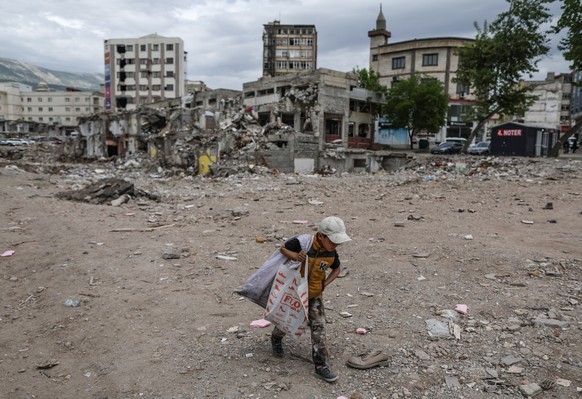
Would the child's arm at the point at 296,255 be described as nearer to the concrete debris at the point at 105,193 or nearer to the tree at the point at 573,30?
the concrete debris at the point at 105,193

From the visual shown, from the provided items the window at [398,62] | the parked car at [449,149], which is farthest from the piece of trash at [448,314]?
the window at [398,62]

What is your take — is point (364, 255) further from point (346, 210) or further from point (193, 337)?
point (346, 210)

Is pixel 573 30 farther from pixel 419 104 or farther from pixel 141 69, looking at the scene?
pixel 141 69

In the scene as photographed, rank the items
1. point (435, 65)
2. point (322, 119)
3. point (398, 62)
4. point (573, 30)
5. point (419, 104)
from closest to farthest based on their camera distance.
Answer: point (573, 30) → point (322, 119) → point (419, 104) → point (435, 65) → point (398, 62)

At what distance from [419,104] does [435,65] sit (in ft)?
37.8

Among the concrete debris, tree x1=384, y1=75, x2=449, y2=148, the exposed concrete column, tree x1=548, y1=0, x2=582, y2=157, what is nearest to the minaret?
tree x1=384, y1=75, x2=449, y2=148

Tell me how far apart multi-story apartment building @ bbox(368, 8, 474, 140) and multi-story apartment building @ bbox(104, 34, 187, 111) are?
109 feet

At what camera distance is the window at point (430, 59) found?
4072 cm

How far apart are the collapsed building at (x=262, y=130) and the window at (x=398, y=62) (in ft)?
27.8

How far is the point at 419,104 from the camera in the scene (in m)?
31.9

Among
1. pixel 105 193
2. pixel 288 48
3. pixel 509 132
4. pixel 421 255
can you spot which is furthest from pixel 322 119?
pixel 288 48

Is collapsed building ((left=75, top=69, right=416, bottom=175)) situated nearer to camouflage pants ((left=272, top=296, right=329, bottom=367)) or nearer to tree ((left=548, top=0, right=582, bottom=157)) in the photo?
tree ((left=548, top=0, right=582, bottom=157))

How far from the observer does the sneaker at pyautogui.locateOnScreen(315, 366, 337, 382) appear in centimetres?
283

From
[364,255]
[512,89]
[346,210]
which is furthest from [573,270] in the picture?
[512,89]
